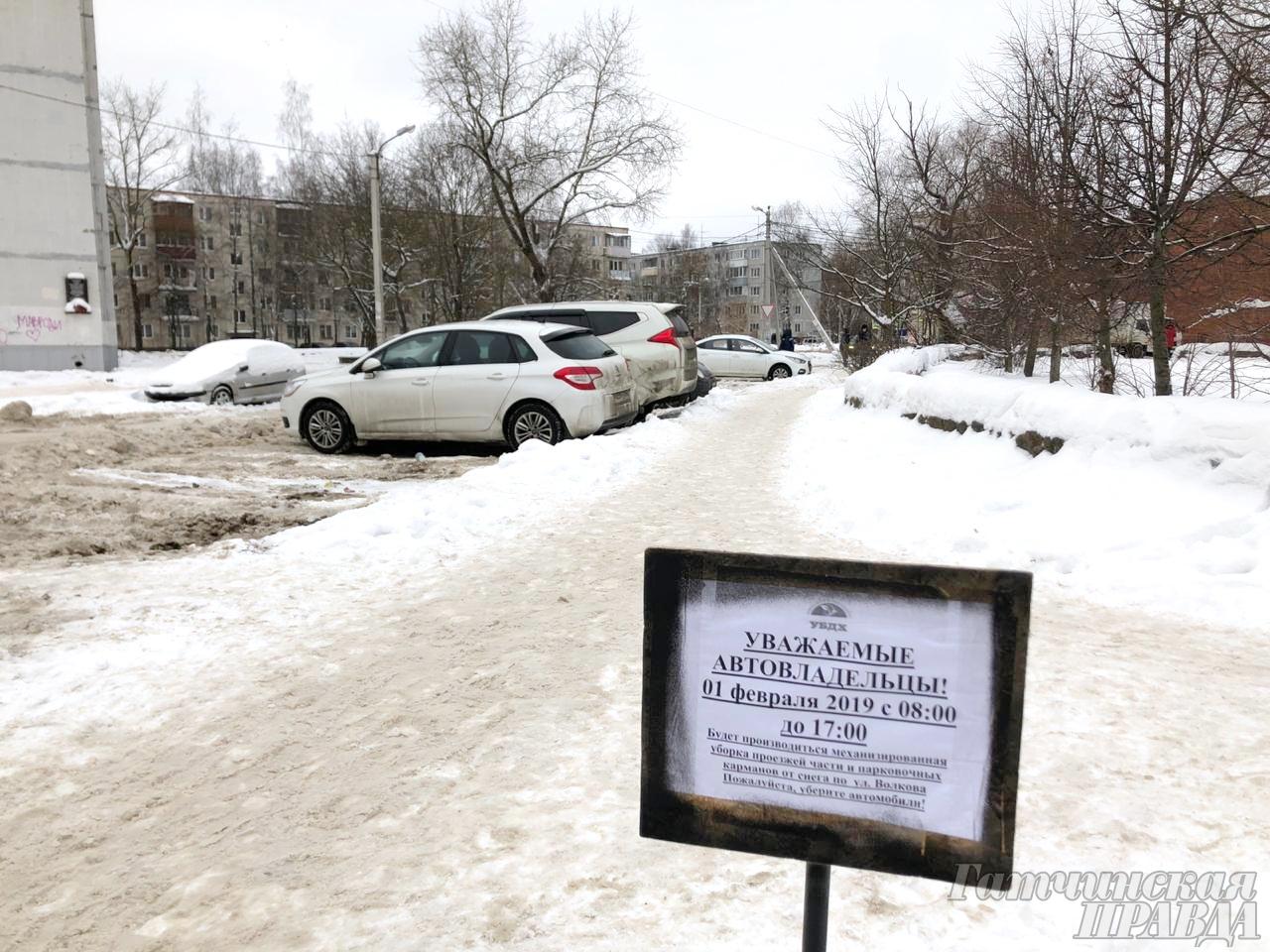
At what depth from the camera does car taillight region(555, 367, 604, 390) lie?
37.6ft

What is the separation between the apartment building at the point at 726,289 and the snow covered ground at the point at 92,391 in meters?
59.2

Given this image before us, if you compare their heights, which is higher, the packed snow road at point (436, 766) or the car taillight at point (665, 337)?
the car taillight at point (665, 337)

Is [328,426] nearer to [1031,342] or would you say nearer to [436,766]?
[436,766]

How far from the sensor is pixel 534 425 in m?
11.8

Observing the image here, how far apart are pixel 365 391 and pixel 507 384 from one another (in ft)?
6.60

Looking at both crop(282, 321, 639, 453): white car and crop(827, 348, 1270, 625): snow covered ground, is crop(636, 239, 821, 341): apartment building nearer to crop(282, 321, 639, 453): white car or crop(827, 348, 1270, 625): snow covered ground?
crop(282, 321, 639, 453): white car

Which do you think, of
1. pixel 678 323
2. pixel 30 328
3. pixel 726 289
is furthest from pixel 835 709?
pixel 726 289

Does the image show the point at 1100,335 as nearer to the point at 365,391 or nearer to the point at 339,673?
→ the point at 365,391

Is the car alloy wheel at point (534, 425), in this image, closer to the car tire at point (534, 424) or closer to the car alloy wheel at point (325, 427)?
the car tire at point (534, 424)

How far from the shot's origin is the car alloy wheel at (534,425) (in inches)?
464

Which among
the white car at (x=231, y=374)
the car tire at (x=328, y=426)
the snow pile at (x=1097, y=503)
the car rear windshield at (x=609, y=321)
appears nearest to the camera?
the snow pile at (x=1097, y=503)

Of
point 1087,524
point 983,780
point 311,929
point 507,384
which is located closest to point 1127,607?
point 1087,524

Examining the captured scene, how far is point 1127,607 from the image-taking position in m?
5.34

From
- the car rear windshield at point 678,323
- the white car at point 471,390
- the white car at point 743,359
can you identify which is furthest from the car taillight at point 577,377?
the white car at point 743,359
